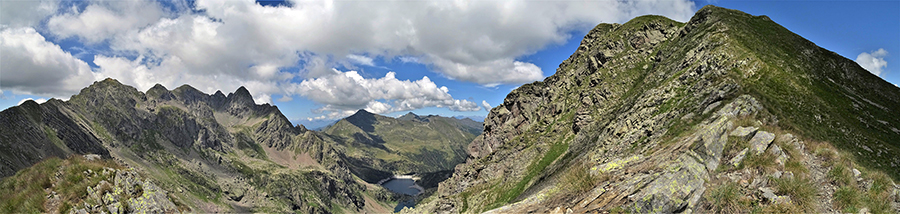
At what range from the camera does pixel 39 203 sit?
1477 cm

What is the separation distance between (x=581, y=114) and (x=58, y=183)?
197ft

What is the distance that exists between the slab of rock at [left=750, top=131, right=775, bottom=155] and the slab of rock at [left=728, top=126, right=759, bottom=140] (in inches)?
8.0

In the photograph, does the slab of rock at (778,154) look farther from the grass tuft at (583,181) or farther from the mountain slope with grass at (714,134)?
the grass tuft at (583,181)

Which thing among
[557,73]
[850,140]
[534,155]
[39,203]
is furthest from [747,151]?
[557,73]

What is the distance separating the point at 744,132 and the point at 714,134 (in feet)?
4.43

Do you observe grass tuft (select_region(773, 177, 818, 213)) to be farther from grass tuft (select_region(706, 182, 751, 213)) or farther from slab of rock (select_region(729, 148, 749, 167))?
slab of rock (select_region(729, 148, 749, 167))

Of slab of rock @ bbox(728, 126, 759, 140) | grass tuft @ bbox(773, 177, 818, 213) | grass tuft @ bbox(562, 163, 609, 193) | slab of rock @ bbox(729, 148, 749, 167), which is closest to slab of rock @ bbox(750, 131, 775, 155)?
slab of rock @ bbox(728, 126, 759, 140)

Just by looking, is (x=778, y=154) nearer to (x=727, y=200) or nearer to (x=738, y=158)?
(x=738, y=158)

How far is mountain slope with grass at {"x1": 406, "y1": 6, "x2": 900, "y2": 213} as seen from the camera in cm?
1323

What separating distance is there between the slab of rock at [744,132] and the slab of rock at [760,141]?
20 cm

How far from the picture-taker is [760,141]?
52.2 feet

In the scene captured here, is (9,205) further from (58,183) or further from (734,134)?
(734,134)

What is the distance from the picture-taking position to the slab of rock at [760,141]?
1547 centimetres

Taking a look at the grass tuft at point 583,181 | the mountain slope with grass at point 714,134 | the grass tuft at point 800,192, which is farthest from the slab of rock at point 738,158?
the grass tuft at point 583,181
